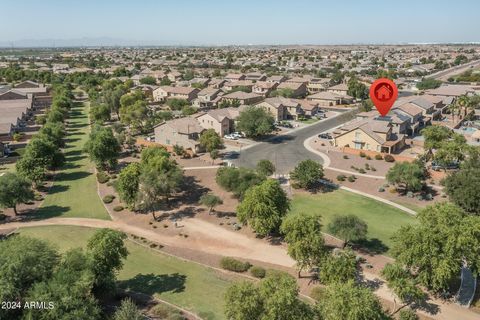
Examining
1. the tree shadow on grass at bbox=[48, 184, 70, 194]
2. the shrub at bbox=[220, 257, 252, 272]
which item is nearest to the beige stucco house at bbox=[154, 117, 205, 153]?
the tree shadow on grass at bbox=[48, 184, 70, 194]

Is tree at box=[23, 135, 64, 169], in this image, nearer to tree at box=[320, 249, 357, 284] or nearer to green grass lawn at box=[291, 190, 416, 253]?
green grass lawn at box=[291, 190, 416, 253]

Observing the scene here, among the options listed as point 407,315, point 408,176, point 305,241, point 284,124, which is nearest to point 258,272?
point 305,241

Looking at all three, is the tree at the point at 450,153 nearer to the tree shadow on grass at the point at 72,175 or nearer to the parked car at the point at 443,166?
the parked car at the point at 443,166

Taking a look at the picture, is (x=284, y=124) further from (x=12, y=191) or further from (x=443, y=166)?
(x=12, y=191)

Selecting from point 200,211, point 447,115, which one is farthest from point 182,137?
point 447,115

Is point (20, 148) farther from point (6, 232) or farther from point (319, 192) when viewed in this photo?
point (319, 192)

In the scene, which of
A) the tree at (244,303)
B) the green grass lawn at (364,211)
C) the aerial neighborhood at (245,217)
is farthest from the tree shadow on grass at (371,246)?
the tree at (244,303)
